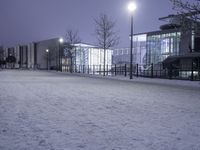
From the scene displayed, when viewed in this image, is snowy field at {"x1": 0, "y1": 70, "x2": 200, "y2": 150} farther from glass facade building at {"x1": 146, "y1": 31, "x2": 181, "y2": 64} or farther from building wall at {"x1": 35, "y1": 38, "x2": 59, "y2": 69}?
building wall at {"x1": 35, "y1": 38, "x2": 59, "y2": 69}

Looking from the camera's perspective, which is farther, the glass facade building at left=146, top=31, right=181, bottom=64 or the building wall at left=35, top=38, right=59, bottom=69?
the building wall at left=35, top=38, right=59, bottom=69

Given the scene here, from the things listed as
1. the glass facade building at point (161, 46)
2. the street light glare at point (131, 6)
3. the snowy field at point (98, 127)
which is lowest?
the snowy field at point (98, 127)

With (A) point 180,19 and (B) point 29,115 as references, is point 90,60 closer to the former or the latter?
(A) point 180,19

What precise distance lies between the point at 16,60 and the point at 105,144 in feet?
544

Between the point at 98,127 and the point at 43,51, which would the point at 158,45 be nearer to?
the point at 98,127

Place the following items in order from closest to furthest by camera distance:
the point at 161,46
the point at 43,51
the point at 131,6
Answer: the point at 131,6 → the point at 161,46 → the point at 43,51

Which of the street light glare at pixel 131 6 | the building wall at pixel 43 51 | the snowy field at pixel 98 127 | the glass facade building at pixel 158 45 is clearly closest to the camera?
the snowy field at pixel 98 127

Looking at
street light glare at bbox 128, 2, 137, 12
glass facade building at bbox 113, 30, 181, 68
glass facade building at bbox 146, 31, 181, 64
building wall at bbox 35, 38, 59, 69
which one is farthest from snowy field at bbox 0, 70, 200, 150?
A: building wall at bbox 35, 38, 59, 69

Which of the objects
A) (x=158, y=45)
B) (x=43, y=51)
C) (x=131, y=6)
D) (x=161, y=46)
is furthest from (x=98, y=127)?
(x=43, y=51)

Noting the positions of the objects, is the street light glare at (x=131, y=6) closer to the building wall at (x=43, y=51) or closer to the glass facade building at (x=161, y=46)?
the glass facade building at (x=161, y=46)

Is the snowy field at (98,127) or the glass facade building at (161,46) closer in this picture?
the snowy field at (98,127)

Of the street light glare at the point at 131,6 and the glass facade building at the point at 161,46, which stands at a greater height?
the street light glare at the point at 131,6

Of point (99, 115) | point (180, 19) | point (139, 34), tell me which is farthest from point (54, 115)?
point (139, 34)

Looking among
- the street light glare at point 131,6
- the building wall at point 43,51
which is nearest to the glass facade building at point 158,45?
the street light glare at point 131,6
